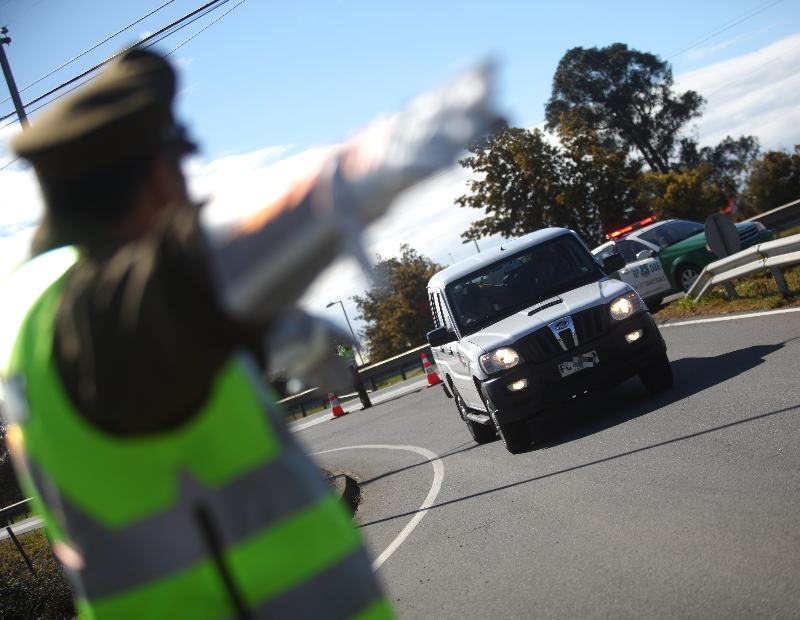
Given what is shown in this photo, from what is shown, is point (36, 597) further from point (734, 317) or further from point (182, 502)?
point (734, 317)

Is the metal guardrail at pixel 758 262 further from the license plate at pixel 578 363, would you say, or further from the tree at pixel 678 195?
the tree at pixel 678 195

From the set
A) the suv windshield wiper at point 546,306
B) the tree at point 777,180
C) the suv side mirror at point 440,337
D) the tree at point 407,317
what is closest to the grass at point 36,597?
the suv side mirror at point 440,337

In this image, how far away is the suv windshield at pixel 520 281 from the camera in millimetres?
10859

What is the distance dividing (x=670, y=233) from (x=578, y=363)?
13.4m

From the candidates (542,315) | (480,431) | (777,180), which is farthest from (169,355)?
(777,180)

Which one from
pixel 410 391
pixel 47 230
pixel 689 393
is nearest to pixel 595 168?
pixel 410 391

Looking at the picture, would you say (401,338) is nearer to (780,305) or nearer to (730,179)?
(730,179)

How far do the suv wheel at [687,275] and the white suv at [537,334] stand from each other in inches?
422

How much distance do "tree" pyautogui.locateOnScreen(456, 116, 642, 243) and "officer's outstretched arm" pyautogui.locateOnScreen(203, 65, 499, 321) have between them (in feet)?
113

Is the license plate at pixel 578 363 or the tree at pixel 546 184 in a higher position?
the tree at pixel 546 184

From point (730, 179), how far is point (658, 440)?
192 ft

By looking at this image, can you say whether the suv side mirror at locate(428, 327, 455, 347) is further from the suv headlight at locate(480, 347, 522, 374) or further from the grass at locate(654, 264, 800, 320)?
the grass at locate(654, 264, 800, 320)

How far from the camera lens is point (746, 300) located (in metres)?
15.5

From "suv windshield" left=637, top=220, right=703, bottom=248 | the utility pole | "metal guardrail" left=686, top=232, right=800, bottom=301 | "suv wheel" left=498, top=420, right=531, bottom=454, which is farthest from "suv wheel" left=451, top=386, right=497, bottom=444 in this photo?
"suv windshield" left=637, top=220, right=703, bottom=248
